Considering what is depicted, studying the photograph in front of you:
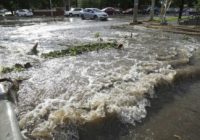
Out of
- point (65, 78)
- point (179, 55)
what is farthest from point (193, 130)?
point (179, 55)

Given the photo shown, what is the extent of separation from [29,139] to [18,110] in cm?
131

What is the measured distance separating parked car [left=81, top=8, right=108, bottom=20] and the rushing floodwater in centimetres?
2281

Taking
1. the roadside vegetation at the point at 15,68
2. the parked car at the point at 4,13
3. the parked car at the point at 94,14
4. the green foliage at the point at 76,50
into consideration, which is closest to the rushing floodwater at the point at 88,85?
the roadside vegetation at the point at 15,68

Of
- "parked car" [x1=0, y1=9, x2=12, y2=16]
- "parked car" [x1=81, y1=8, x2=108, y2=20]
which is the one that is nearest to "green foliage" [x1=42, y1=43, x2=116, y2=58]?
"parked car" [x1=81, y1=8, x2=108, y2=20]

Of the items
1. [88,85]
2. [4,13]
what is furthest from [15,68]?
[4,13]

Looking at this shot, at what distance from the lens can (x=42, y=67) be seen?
1021cm

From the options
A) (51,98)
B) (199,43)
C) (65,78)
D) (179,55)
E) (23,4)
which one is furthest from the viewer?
(23,4)

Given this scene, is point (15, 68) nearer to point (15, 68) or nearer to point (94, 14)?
point (15, 68)

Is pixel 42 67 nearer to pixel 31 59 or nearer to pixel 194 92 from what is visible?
pixel 31 59

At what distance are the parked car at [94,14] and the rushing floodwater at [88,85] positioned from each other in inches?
898

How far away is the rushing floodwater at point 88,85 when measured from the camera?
5780 mm

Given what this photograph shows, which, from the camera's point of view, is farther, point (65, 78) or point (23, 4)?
point (23, 4)

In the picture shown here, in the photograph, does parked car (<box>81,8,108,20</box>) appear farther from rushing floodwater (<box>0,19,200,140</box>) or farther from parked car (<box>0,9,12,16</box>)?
parked car (<box>0,9,12,16</box>)

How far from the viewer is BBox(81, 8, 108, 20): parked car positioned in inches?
1432
